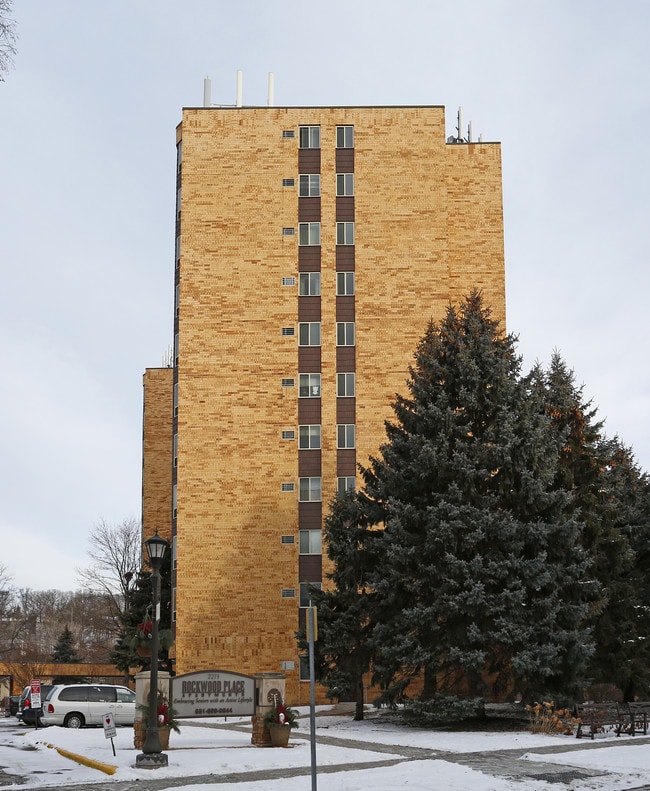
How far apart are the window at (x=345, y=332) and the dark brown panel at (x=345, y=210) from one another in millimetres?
5620

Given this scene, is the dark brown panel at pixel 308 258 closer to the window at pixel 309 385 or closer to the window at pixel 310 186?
the window at pixel 310 186

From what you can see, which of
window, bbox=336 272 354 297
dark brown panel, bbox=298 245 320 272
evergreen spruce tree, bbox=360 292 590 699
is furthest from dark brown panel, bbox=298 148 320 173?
evergreen spruce tree, bbox=360 292 590 699

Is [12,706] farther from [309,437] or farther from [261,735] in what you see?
[261,735]

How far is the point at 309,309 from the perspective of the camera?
50.9m

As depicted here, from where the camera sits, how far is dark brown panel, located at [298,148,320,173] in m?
52.6

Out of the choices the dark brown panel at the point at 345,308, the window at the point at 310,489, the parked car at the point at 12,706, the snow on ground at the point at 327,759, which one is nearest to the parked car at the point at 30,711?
the snow on ground at the point at 327,759

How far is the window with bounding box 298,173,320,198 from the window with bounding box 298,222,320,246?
160 cm

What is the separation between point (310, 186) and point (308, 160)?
1.49 meters

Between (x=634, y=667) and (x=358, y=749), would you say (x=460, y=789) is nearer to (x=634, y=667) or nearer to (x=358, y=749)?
(x=358, y=749)

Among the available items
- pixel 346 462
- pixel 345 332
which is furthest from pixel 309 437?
pixel 345 332

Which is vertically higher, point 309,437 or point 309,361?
point 309,361

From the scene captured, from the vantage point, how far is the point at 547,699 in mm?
27406

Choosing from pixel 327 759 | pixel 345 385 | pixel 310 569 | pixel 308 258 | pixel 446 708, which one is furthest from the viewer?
pixel 308 258

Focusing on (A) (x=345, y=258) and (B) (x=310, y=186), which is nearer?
(A) (x=345, y=258)
